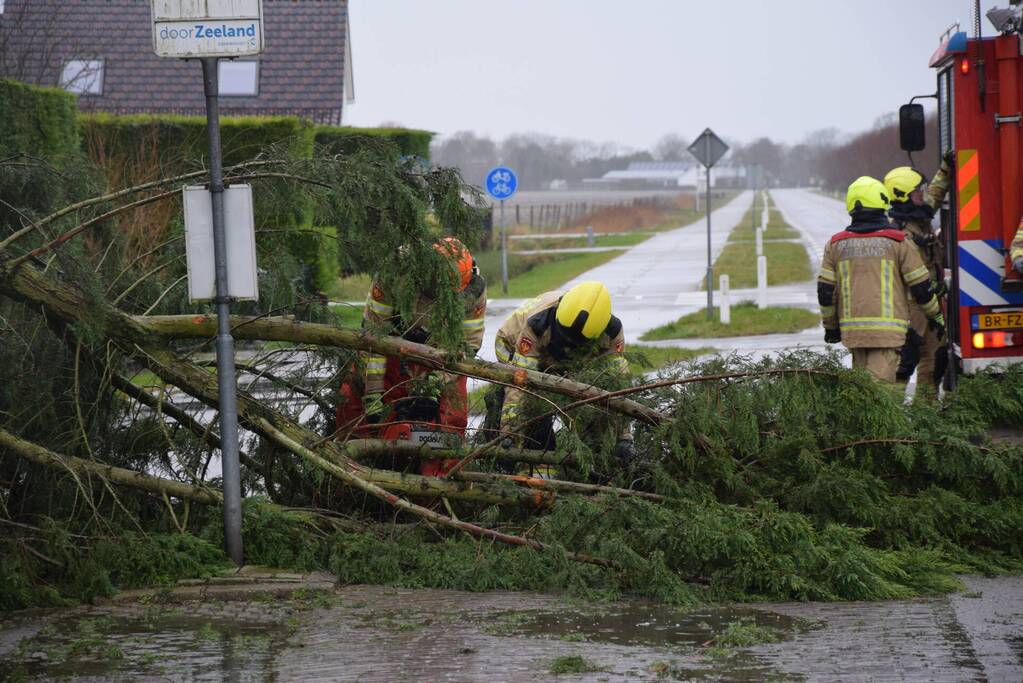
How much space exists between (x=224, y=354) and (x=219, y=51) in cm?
139

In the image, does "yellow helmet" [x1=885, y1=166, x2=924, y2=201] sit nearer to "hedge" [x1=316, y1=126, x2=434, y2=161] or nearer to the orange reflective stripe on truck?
the orange reflective stripe on truck

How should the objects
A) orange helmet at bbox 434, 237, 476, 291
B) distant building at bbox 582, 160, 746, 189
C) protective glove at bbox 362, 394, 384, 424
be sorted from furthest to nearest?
1. distant building at bbox 582, 160, 746, 189
2. protective glove at bbox 362, 394, 384, 424
3. orange helmet at bbox 434, 237, 476, 291

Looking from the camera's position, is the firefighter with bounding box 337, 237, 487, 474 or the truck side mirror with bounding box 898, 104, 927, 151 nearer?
the firefighter with bounding box 337, 237, 487, 474

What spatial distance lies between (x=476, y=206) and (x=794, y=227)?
46286 mm

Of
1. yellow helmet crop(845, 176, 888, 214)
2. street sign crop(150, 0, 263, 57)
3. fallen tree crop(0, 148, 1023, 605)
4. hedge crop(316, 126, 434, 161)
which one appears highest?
hedge crop(316, 126, 434, 161)

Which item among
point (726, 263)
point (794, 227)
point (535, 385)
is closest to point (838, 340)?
point (535, 385)

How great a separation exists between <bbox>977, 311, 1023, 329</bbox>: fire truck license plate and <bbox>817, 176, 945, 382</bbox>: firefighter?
33cm

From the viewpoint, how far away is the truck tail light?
857cm

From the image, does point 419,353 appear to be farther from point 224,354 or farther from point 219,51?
point 219,51

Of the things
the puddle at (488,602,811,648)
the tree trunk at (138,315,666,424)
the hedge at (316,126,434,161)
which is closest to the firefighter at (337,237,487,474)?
the tree trunk at (138,315,666,424)

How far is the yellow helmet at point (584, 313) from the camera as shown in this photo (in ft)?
23.9

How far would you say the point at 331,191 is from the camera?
6.41 metres

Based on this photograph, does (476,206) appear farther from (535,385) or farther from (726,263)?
(726,263)

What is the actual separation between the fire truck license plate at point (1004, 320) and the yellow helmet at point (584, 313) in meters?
2.91
